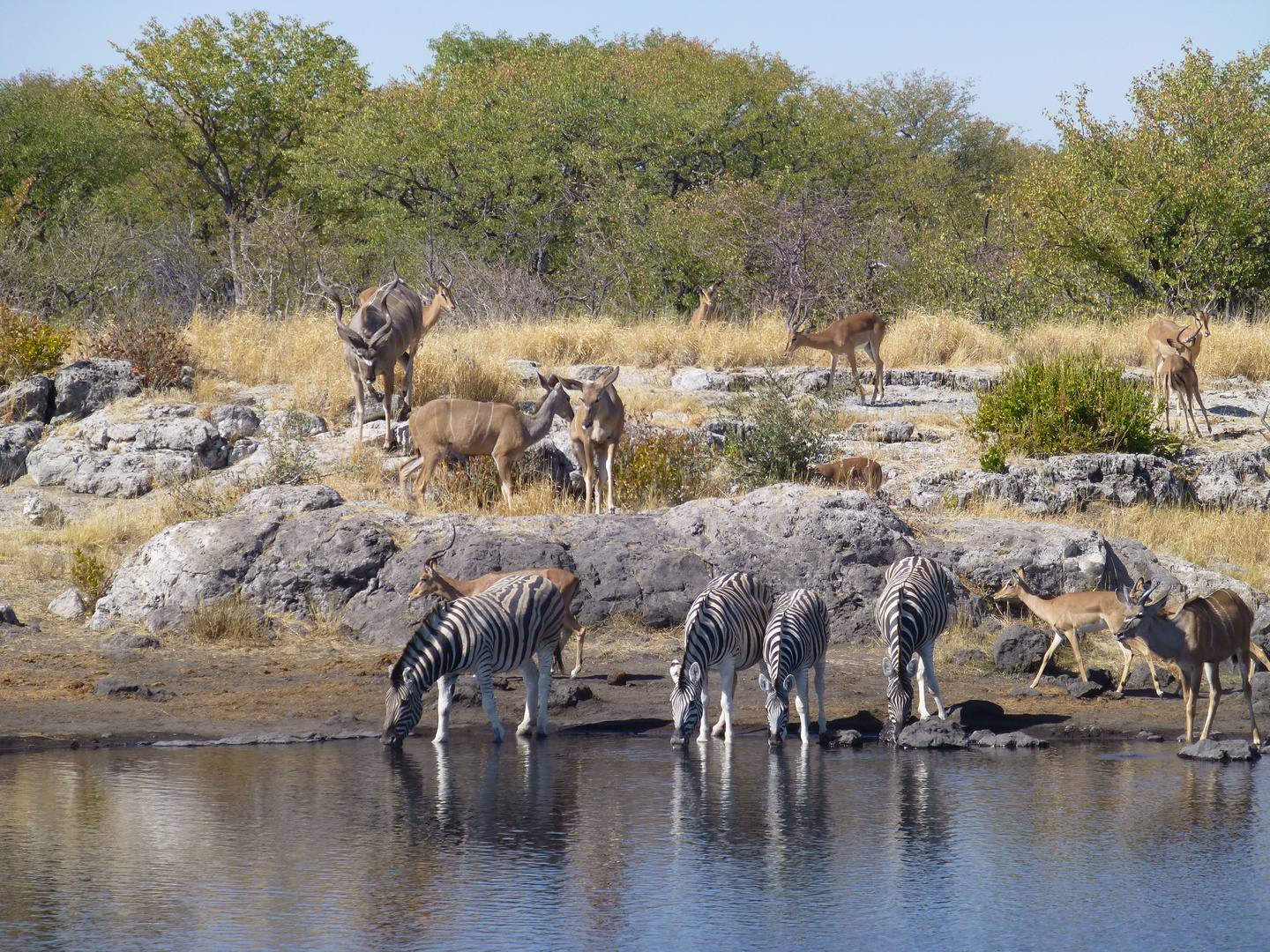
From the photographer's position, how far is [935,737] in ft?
31.1

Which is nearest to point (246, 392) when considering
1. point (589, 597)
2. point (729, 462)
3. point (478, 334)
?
point (478, 334)

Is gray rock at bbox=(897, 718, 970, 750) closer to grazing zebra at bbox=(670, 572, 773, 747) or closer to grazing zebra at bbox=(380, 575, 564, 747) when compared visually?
grazing zebra at bbox=(670, 572, 773, 747)

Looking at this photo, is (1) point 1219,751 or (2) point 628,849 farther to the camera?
(1) point 1219,751

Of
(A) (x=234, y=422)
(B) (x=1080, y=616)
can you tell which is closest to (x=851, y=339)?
(A) (x=234, y=422)

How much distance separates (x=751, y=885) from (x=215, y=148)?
39.3 m

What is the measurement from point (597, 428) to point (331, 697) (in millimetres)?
5504

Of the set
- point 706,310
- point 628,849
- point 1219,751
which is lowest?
point 628,849

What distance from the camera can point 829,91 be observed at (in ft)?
146

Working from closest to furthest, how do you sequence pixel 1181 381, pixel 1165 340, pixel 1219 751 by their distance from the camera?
1. pixel 1219 751
2. pixel 1181 381
3. pixel 1165 340

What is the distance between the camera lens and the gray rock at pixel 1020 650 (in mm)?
12148

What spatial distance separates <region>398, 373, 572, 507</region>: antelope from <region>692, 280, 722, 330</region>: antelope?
374 inches

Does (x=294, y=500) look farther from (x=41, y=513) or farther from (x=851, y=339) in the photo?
(x=851, y=339)

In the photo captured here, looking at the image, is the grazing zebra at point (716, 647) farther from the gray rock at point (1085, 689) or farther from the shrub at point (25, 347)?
the shrub at point (25, 347)

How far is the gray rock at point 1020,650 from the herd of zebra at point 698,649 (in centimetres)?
219
